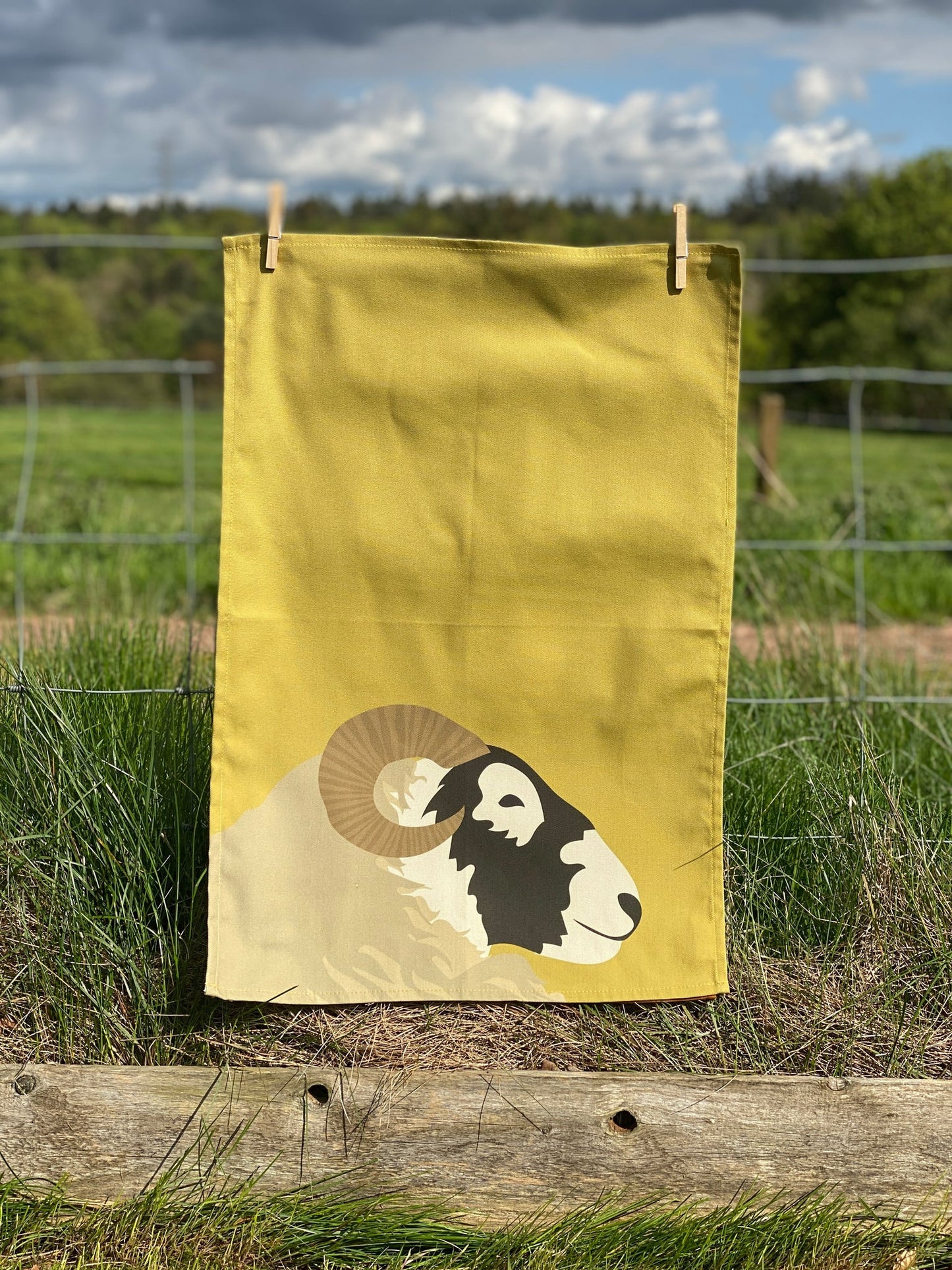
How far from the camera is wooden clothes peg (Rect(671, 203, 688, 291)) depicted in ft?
6.29

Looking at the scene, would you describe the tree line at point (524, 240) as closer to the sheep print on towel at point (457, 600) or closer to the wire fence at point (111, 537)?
the wire fence at point (111, 537)

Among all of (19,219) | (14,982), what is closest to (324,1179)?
(14,982)

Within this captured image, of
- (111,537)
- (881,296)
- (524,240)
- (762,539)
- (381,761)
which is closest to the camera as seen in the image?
(381,761)

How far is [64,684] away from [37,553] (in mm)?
4760

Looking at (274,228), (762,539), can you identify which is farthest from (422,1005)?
(762,539)

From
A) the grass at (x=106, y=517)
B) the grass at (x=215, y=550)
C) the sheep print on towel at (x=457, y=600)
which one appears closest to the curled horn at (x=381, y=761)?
the sheep print on towel at (x=457, y=600)

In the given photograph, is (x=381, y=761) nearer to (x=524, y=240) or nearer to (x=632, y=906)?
(x=632, y=906)

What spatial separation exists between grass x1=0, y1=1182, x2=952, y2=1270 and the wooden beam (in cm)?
3

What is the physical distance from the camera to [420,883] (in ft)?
6.52

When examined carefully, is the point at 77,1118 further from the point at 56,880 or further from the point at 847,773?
the point at 847,773

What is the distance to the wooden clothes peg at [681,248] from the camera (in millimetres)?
1916

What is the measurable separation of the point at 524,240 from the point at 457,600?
25.5m

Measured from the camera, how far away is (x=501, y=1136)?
193 centimetres

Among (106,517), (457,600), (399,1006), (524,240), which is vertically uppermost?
(524,240)
